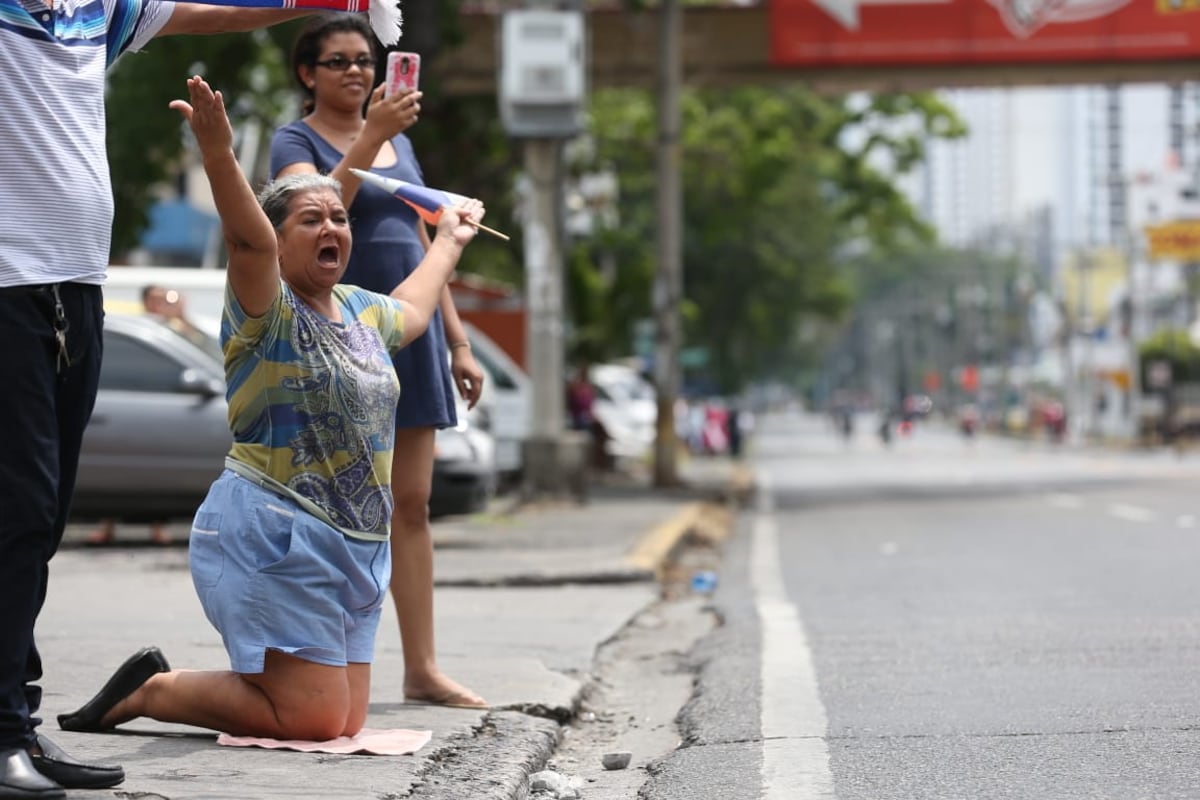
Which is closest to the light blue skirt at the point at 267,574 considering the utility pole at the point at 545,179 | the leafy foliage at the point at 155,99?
the utility pole at the point at 545,179

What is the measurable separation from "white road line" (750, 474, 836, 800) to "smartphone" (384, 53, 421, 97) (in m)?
1.93

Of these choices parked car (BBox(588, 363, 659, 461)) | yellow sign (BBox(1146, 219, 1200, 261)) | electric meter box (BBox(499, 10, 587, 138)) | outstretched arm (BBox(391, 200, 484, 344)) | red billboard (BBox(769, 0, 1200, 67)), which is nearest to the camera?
outstretched arm (BBox(391, 200, 484, 344))

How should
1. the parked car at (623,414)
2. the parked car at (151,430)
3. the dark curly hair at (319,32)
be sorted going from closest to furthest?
the dark curly hair at (319,32) → the parked car at (151,430) → the parked car at (623,414)

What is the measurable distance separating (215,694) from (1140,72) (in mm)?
20797

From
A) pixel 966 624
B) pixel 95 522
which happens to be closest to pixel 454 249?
pixel 966 624

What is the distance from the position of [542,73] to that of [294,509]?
45.6 ft

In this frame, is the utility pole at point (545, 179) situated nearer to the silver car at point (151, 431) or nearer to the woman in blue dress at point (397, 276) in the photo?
the silver car at point (151, 431)

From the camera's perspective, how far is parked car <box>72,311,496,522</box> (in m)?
12.8

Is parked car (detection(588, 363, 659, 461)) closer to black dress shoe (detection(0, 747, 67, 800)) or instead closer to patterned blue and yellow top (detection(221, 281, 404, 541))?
patterned blue and yellow top (detection(221, 281, 404, 541))

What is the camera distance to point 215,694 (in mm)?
4695

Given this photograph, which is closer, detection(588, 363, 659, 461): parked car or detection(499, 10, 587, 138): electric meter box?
detection(499, 10, 587, 138): electric meter box

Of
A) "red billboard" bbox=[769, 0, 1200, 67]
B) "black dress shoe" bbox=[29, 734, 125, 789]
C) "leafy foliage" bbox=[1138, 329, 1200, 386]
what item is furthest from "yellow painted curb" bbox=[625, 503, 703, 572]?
"leafy foliage" bbox=[1138, 329, 1200, 386]

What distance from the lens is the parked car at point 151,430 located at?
1277 cm

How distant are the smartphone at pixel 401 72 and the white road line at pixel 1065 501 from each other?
1345cm
